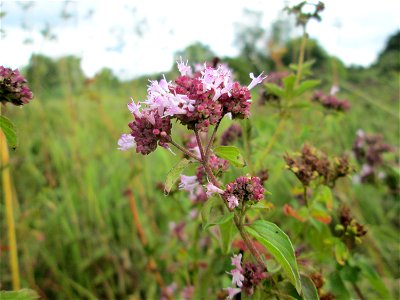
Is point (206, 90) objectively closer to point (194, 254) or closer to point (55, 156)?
point (194, 254)

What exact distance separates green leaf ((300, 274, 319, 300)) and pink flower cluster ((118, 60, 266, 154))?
44 cm

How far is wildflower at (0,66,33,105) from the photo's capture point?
3.24ft

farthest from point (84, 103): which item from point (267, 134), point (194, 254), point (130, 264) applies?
point (194, 254)

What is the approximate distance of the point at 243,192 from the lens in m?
Answer: 0.95

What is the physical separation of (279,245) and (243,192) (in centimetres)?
14

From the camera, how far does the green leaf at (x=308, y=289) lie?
103 centimetres

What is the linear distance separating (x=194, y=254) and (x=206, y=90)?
3.14 ft

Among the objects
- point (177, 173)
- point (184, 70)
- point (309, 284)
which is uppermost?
point (184, 70)

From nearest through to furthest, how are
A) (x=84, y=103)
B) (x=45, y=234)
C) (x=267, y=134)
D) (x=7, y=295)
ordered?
1. (x=7, y=295)
2. (x=267, y=134)
3. (x=45, y=234)
4. (x=84, y=103)

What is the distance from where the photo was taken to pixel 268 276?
41.9 inches

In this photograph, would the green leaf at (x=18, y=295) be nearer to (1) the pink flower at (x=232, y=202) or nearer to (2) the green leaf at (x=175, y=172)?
(2) the green leaf at (x=175, y=172)

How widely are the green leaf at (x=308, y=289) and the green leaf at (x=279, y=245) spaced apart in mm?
139

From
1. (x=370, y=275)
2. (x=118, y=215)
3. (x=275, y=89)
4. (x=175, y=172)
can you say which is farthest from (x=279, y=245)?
(x=118, y=215)

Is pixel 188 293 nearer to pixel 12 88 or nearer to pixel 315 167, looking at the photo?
pixel 315 167
